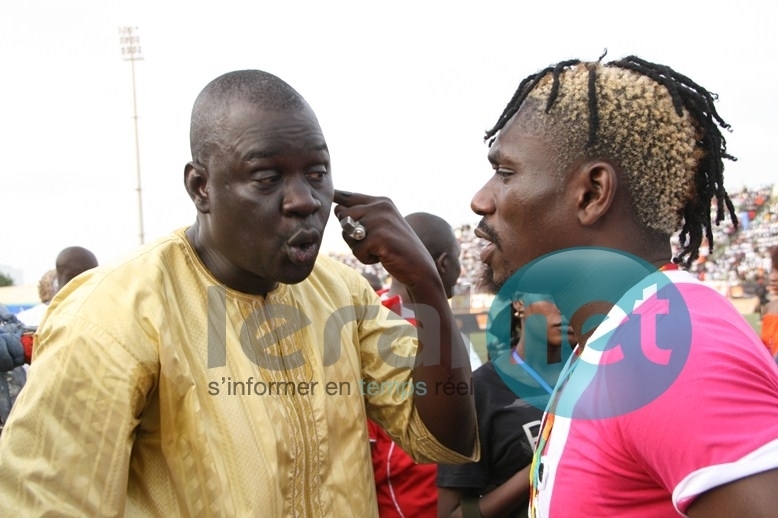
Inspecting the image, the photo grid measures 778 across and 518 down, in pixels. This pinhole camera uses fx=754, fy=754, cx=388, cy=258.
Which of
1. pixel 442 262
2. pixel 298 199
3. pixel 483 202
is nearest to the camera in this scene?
pixel 483 202

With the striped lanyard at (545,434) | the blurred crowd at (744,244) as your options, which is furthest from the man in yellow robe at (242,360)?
the blurred crowd at (744,244)

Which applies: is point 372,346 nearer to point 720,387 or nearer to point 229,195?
point 229,195

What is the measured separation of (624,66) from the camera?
5.65 ft

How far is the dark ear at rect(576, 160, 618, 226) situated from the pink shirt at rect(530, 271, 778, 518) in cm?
20

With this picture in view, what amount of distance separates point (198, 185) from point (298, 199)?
340 millimetres

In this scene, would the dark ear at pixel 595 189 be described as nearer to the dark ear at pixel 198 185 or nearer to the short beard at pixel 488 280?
the short beard at pixel 488 280

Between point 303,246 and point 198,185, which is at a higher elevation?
point 198,185

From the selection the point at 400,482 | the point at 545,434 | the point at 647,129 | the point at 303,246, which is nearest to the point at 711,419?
the point at 545,434

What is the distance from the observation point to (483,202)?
1.75 metres

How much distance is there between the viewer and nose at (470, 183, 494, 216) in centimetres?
174

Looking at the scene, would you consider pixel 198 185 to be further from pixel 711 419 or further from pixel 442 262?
pixel 442 262

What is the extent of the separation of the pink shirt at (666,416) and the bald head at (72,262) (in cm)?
606

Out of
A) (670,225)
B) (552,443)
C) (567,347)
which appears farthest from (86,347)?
(567,347)

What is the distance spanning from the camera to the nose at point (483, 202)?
1.74 m
